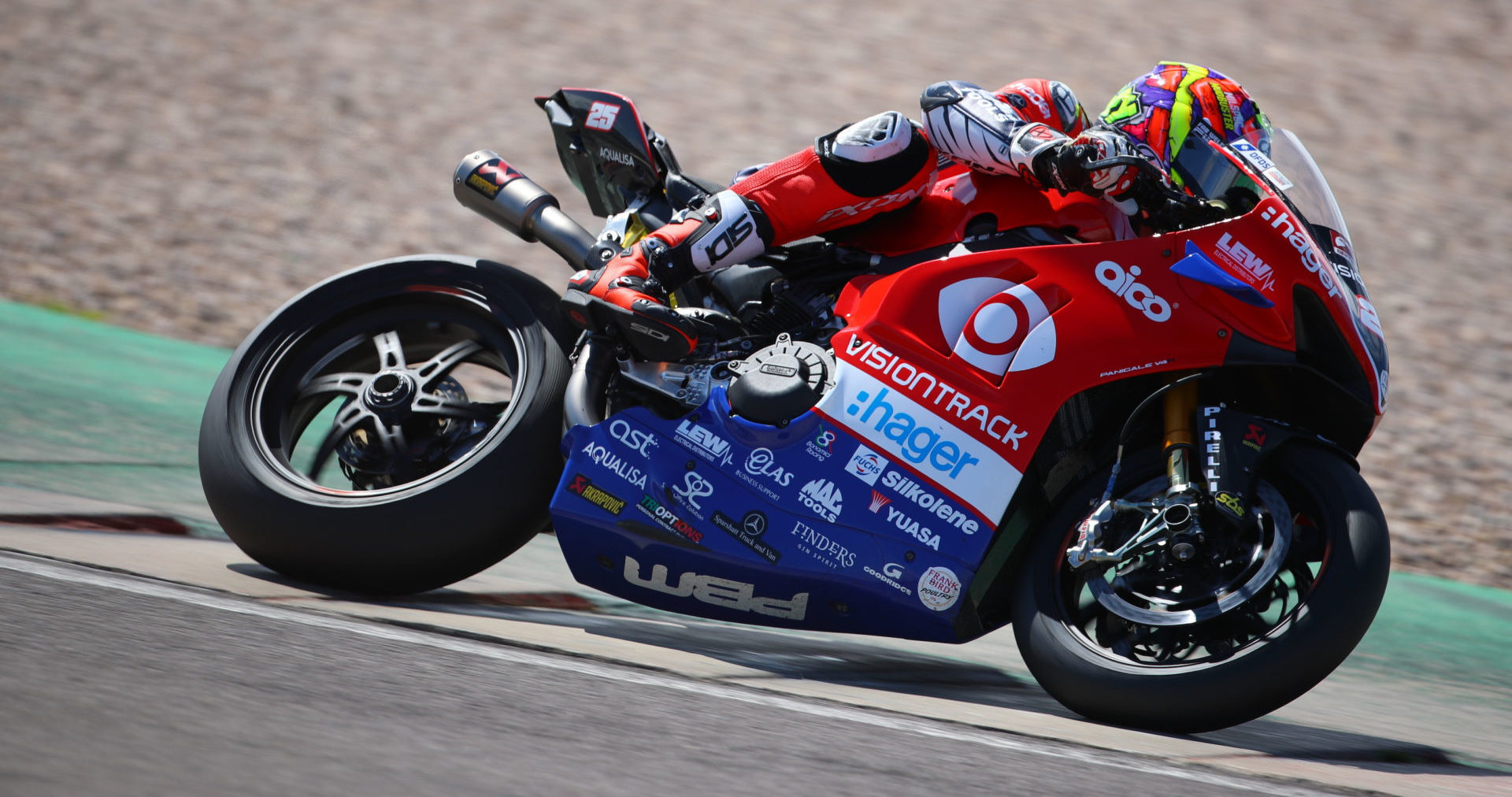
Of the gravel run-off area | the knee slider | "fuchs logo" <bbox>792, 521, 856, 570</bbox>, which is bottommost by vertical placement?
"fuchs logo" <bbox>792, 521, 856, 570</bbox>

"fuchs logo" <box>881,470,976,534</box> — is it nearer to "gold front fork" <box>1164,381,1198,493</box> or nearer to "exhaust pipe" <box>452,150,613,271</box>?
"gold front fork" <box>1164,381,1198,493</box>

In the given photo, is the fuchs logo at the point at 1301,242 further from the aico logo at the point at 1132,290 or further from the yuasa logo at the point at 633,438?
the yuasa logo at the point at 633,438

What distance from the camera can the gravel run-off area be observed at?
8062mm

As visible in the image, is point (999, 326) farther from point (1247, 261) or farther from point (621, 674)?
point (621, 674)

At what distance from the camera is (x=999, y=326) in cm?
370

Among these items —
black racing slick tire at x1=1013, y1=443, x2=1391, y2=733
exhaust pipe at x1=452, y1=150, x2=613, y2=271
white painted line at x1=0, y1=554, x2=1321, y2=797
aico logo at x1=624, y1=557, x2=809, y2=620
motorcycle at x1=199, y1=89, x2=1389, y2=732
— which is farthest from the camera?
exhaust pipe at x1=452, y1=150, x2=613, y2=271

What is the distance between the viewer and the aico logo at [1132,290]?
11.8 ft

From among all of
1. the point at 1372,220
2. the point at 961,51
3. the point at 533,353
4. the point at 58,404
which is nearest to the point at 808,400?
the point at 533,353

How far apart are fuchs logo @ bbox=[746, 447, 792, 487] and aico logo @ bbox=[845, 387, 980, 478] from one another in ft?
0.70

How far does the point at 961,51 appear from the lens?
14.1 metres

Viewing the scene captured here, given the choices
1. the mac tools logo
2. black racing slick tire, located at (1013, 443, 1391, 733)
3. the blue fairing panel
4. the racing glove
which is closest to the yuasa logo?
the blue fairing panel

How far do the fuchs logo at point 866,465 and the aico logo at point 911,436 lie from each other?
0.18 feet

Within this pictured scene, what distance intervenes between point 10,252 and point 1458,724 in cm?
734

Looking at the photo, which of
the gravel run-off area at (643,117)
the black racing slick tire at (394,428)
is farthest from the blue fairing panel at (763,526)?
the gravel run-off area at (643,117)
